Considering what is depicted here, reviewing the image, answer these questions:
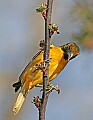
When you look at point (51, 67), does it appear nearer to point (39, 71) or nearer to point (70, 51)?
point (39, 71)

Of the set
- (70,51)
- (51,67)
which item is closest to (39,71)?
(51,67)

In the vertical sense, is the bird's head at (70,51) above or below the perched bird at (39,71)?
above

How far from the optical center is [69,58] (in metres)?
2.57

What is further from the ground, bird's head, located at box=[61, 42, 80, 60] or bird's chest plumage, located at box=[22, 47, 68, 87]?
bird's head, located at box=[61, 42, 80, 60]

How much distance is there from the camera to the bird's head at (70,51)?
2.54m

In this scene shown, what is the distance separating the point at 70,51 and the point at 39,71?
469 mm

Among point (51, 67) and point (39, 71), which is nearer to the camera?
point (39, 71)

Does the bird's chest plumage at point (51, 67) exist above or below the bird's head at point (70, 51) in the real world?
below

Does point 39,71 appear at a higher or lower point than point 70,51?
lower

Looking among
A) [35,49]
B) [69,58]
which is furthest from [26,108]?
[69,58]

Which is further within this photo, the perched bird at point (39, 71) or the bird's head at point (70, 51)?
the bird's head at point (70, 51)

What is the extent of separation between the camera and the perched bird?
2.17 metres

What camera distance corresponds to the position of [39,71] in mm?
2219

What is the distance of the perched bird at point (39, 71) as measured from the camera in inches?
85.6
